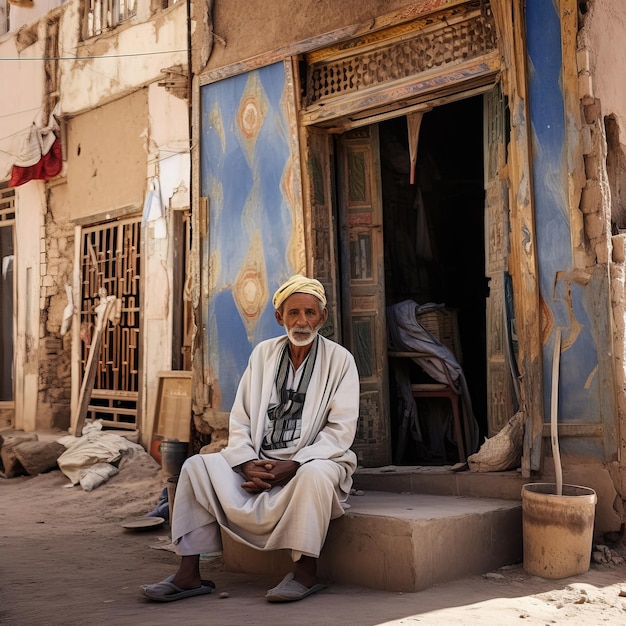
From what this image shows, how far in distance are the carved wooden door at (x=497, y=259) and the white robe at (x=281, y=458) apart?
4.21 ft

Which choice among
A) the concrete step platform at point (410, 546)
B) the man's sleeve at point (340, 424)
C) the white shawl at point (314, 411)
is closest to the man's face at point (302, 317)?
the white shawl at point (314, 411)

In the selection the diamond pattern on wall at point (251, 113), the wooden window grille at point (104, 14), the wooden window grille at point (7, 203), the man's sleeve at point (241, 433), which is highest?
the wooden window grille at point (104, 14)

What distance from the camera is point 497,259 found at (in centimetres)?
495

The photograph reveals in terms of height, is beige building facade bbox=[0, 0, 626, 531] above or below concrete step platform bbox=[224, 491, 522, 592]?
above

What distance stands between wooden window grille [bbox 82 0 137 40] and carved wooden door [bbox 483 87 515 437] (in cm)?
556

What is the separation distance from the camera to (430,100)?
4984 mm

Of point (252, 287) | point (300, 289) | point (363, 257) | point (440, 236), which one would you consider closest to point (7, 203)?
point (252, 287)

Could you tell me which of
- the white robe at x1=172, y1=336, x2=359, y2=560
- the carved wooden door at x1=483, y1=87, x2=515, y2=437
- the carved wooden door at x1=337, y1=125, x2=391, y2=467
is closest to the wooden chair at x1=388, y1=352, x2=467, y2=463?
the carved wooden door at x1=337, y1=125, x2=391, y2=467

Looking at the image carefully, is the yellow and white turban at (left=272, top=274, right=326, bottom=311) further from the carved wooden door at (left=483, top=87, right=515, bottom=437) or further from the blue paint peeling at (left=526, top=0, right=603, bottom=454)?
the carved wooden door at (left=483, top=87, right=515, bottom=437)

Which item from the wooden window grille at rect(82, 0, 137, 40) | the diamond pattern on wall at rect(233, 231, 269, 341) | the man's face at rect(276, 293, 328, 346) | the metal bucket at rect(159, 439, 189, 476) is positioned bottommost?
the metal bucket at rect(159, 439, 189, 476)

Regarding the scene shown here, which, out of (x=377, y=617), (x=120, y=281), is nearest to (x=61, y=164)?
(x=120, y=281)

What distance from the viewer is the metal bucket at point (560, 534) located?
11.9ft

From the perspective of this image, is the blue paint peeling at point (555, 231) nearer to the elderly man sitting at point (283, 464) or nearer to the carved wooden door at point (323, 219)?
the elderly man sitting at point (283, 464)

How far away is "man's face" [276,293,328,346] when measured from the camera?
4066 millimetres
